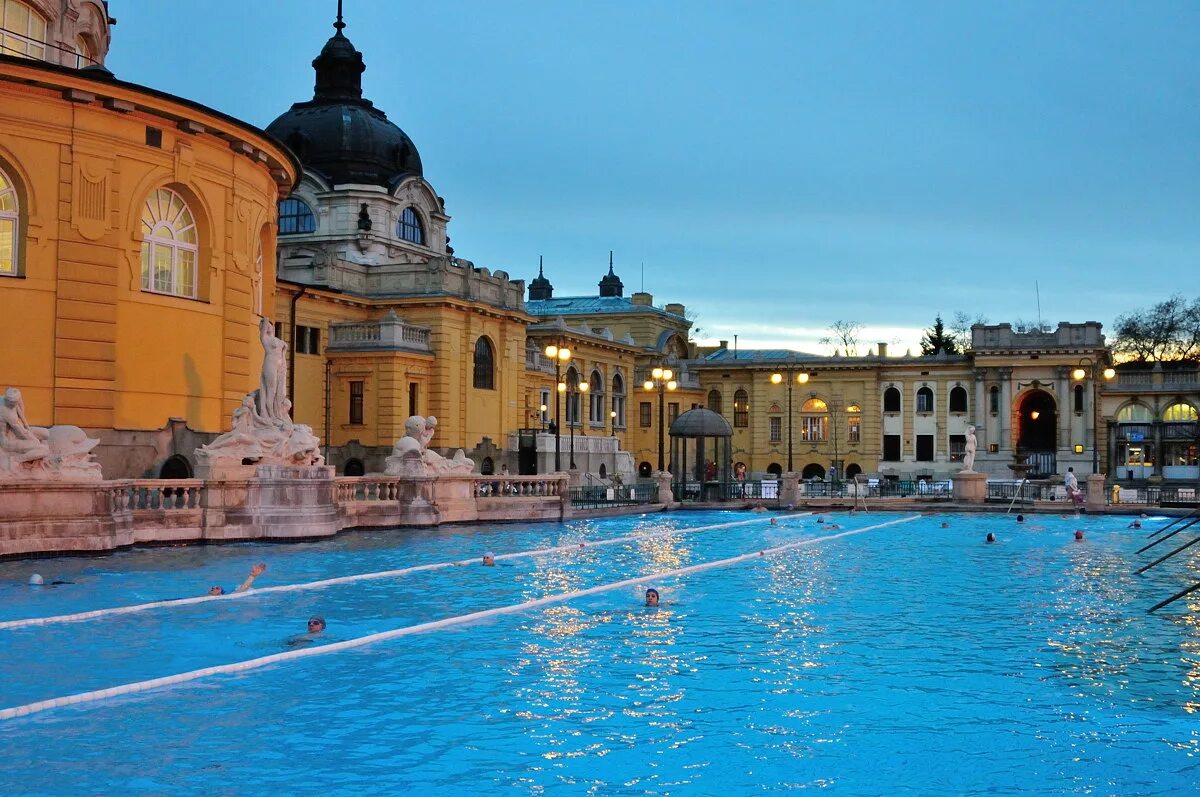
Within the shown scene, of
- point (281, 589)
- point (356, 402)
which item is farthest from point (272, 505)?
point (356, 402)

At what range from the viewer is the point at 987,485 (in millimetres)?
53594

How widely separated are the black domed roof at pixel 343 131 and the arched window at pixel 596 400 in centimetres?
1713

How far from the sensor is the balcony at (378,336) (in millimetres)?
52688

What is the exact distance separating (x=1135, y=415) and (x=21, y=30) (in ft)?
234

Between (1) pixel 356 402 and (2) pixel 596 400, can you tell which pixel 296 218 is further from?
(2) pixel 596 400

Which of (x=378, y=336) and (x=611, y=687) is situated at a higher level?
(x=378, y=336)

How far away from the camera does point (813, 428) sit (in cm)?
8562

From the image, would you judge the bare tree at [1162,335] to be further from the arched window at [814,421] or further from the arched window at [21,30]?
the arched window at [21,30]

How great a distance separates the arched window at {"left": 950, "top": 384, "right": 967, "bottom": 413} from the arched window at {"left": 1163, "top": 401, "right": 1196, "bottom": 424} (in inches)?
507

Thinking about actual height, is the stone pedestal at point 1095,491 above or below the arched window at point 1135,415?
below

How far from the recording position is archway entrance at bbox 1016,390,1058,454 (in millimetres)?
82750

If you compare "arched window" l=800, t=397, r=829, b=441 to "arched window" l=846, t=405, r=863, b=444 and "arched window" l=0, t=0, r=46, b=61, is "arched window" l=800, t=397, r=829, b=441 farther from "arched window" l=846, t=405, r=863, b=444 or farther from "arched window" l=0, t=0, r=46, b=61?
"arched window" l=0, t=0, r=46, b=61

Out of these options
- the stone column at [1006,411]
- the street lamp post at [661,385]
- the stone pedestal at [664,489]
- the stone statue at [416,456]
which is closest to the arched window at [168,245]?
the stone statue at [416,456]

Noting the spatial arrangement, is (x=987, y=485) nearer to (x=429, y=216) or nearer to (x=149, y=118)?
(x=429, y=216)
